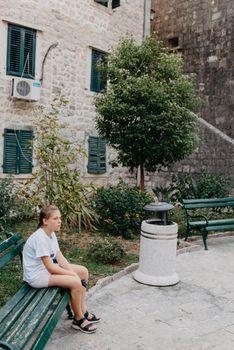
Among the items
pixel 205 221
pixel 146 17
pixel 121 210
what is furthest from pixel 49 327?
pixel 146 17

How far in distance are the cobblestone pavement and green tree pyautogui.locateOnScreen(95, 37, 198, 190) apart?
3.79m

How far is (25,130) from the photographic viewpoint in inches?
442

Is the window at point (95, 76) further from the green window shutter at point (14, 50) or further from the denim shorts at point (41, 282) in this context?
the denim shorts at point (41, 282)

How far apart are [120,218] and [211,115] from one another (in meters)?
9.33

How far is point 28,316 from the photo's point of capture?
3.45m

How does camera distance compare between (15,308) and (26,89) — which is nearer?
(15,308)

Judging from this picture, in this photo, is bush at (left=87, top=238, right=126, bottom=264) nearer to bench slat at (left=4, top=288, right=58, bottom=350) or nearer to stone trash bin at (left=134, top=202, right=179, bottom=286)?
stone trash bin at (left=134, top=202, right=179, bottom=286)

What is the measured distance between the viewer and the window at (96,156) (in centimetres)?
1321

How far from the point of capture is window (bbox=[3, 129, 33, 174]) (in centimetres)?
1082

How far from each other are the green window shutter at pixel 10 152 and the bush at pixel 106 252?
494 centimetres

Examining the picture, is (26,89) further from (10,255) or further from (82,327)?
(82,327)

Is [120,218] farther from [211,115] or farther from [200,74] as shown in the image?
[200,74]

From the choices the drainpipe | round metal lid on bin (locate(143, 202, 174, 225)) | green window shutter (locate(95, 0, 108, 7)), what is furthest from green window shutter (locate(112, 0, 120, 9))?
round metal lid on bin (locate(143, 202, 174, 225))

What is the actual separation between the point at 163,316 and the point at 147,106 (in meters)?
5.65
